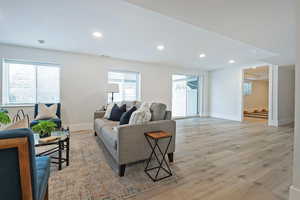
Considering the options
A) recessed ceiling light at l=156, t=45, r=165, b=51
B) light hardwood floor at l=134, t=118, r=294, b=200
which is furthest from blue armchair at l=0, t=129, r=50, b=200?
recessed ceiling light at l=156, t=45, r=165, b=51

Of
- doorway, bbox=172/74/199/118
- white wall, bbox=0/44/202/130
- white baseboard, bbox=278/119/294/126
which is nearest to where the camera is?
white wall, bbox=0/44/202/130

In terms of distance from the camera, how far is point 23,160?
2.58ft

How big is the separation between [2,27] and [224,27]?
4.09 meters

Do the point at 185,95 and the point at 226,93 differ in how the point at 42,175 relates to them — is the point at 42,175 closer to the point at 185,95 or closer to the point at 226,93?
the point at 185,95

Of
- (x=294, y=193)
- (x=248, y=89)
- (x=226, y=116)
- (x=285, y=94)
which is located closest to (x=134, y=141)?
(x=294, y=193)

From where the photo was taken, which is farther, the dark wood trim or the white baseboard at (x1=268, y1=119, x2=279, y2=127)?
the white baseboard at (x1=268, y1=119, x2=279, y2=127)

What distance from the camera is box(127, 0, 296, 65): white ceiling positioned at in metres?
1.79

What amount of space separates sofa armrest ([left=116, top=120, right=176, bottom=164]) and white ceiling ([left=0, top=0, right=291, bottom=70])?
62.9 inches

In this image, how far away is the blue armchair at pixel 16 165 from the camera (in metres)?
0.75

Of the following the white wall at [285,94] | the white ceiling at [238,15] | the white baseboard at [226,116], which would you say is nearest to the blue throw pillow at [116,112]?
the white ceiling at [238,15]

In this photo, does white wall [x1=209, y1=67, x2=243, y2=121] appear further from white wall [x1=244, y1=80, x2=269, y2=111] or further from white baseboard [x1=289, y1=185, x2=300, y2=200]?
white baseboard [x1=289, y1=185, x2=300, y2=200]

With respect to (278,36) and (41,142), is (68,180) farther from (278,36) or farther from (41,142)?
(278,36)

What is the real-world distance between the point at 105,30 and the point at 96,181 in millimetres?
2663

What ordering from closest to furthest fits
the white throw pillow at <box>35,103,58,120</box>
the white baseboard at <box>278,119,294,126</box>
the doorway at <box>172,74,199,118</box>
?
the white throw pillow at <box>35,103,58,120</box> < the white baseboard at <box>278,119,294,126</box> < the doorway at <box>172,74,199,118</box>
